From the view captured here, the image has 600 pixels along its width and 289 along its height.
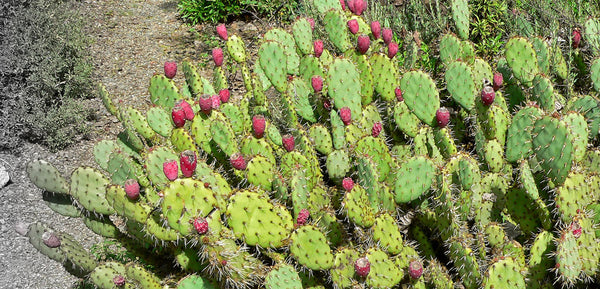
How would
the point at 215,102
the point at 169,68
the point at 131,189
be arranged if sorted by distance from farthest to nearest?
the point at 169,68, the point at 215,102, the point at 131,189

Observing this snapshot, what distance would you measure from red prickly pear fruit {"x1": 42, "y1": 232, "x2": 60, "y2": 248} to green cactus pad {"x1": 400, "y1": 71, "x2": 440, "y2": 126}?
1887 mm

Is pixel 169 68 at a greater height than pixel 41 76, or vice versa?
pixel 169 68

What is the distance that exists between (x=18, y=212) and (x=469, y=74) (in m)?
3.33

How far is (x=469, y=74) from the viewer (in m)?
3.16

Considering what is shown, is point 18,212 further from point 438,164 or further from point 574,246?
point 574,246

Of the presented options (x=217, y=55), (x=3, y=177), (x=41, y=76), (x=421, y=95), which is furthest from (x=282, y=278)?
(x=41, y=76)

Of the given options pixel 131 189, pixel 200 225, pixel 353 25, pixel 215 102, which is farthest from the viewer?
pixel 353 25

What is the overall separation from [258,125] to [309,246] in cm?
83

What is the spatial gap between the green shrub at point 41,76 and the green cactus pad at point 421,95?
3131 mm

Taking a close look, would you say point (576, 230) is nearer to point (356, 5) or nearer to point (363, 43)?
point (363, 43)

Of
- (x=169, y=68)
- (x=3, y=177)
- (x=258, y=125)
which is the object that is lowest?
(x=3, y=177)

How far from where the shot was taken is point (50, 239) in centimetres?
256

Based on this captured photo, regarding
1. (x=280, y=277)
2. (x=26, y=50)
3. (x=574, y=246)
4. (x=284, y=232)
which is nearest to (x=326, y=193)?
(x=284, y=232)

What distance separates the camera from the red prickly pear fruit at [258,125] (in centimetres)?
301
